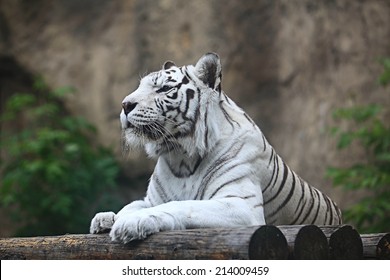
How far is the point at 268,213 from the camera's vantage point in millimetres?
3070

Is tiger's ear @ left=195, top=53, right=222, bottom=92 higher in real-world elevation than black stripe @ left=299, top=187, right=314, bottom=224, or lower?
higher

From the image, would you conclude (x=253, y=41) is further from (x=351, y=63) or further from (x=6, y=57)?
(x=6, y=57)

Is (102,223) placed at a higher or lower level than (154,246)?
higher

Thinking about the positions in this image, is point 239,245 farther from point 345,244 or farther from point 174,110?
point 174,110

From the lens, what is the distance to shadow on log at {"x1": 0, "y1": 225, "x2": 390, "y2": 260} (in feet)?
7.17

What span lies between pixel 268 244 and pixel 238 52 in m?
4.11

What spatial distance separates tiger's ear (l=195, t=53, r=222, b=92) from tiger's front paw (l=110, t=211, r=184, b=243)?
2.54ft

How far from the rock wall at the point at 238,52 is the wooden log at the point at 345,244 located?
3.02 meters

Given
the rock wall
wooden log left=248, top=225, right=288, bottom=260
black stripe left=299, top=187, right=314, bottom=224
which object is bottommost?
wooden log left=248, top=225, right=288, bottom=260

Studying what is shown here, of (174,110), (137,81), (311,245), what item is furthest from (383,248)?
(137,81)

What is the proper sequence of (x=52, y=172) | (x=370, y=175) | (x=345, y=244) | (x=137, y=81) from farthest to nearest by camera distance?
1. (x=137, y=81)
2. (x=52, y=172)
3. (x=370, y=175)
4. (x=345, y=244)

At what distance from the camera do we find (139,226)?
93.4 inches

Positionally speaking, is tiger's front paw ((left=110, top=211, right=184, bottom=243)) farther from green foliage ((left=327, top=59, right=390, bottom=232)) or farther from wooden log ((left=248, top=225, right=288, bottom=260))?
green foliage ((left=327, top=59, right=390, bottom=232))

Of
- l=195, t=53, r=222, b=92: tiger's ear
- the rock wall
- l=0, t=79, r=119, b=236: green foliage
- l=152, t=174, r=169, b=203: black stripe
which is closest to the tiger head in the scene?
l=195, t=53, r=222, b=92: tiger's ear
